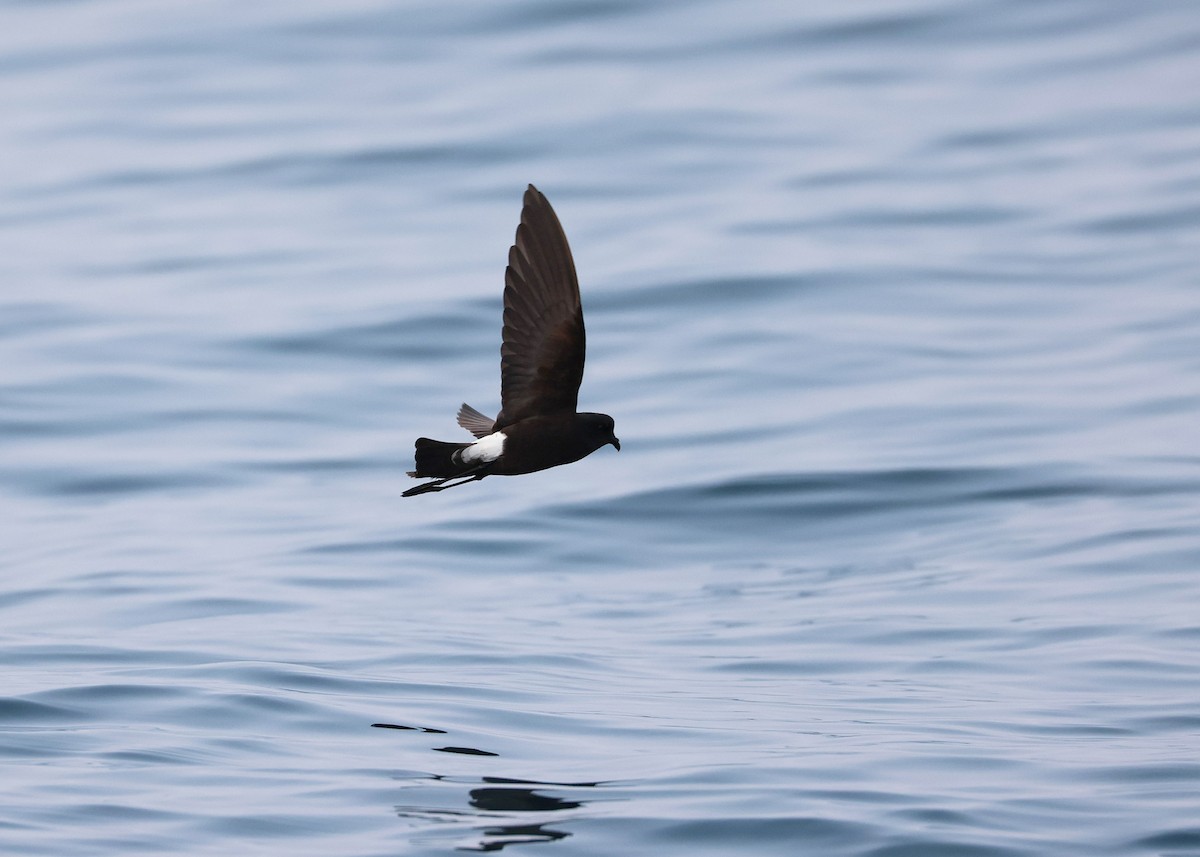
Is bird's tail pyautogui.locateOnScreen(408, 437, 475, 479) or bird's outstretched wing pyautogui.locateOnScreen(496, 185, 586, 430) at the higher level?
bird's outstretched wing pyautogui.locateOnScreen(496, 185, 586, 430)

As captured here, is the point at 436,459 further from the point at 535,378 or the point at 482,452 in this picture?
the point at 535,378

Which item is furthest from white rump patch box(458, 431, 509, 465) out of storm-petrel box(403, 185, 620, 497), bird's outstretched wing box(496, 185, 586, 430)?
bird's outstretched wing box(496, 185, 586, 430)

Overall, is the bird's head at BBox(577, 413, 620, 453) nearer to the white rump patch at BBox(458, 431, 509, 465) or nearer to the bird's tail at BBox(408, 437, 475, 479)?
the white rump patch at BBox(458, 431, 509, 465)

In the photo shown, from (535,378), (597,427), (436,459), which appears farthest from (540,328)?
(436,459)

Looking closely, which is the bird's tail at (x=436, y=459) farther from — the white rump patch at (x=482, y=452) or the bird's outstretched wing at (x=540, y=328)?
the bird's outstretched wing at (x=540, y=328)

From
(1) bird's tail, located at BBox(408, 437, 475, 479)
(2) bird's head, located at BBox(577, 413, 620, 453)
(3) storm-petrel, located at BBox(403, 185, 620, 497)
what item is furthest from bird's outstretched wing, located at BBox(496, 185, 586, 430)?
(1) bird's tail, located at BBox(408, 437, 475, 479)

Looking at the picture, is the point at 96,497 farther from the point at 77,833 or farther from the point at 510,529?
the point at 77,833

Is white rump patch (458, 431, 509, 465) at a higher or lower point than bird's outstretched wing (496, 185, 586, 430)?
lower

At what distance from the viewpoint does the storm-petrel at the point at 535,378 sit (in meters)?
7.50

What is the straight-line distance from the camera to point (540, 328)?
766 centimetres

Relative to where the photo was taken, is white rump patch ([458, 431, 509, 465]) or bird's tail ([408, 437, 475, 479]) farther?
bird's tail ([408, 437, 475, 479])

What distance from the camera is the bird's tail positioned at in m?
7.55

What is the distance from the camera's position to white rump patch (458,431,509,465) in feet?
24.4

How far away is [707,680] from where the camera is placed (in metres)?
12.0
